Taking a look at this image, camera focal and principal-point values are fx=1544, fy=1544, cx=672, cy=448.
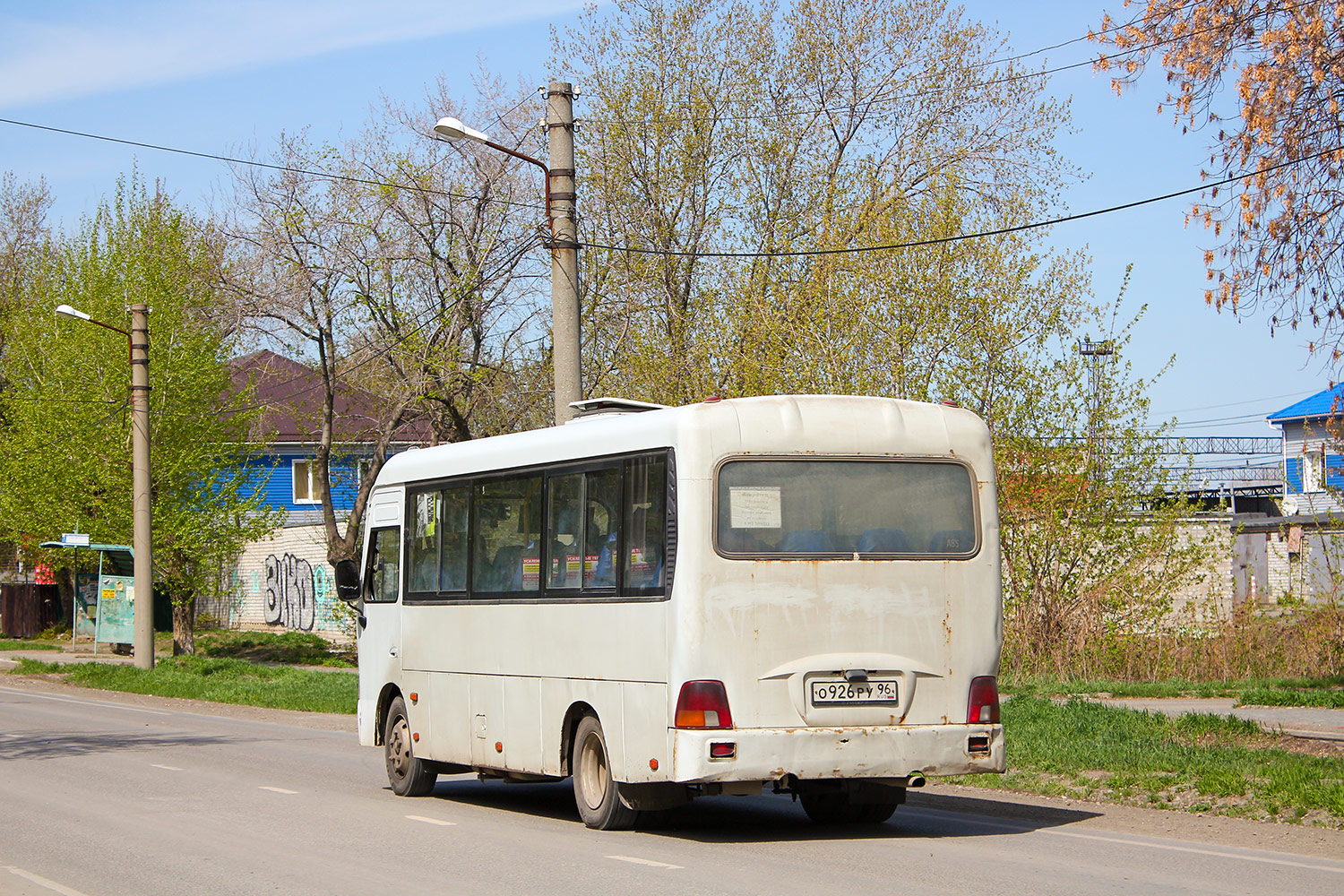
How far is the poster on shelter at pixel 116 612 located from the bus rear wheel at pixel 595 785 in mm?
27570

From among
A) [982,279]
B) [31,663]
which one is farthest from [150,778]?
[31,663]

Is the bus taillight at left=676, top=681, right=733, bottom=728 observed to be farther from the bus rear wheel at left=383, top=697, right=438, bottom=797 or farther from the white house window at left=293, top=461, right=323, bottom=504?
the white house window at left=293, top=461, right=323, bottom=504

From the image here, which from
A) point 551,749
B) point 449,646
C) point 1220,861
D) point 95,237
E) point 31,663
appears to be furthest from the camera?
point 95,237

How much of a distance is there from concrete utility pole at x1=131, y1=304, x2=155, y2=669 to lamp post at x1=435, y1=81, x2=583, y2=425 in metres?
14.4

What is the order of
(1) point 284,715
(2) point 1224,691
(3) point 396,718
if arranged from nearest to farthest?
(3) point 396,718 < (2) point 1224,691 < (1) point 284,715

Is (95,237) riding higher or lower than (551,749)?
higher

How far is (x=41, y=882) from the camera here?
8633mm

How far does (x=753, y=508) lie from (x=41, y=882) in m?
4.70

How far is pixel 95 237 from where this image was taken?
3625 centimetres

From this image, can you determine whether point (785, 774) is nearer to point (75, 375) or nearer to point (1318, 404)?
point (75, 375)

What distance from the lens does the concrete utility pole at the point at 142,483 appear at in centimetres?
2886

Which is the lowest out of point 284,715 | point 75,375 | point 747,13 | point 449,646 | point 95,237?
point 284,715

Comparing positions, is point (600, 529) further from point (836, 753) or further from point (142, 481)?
point (142, 481)

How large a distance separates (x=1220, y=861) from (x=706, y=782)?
3.07 m
